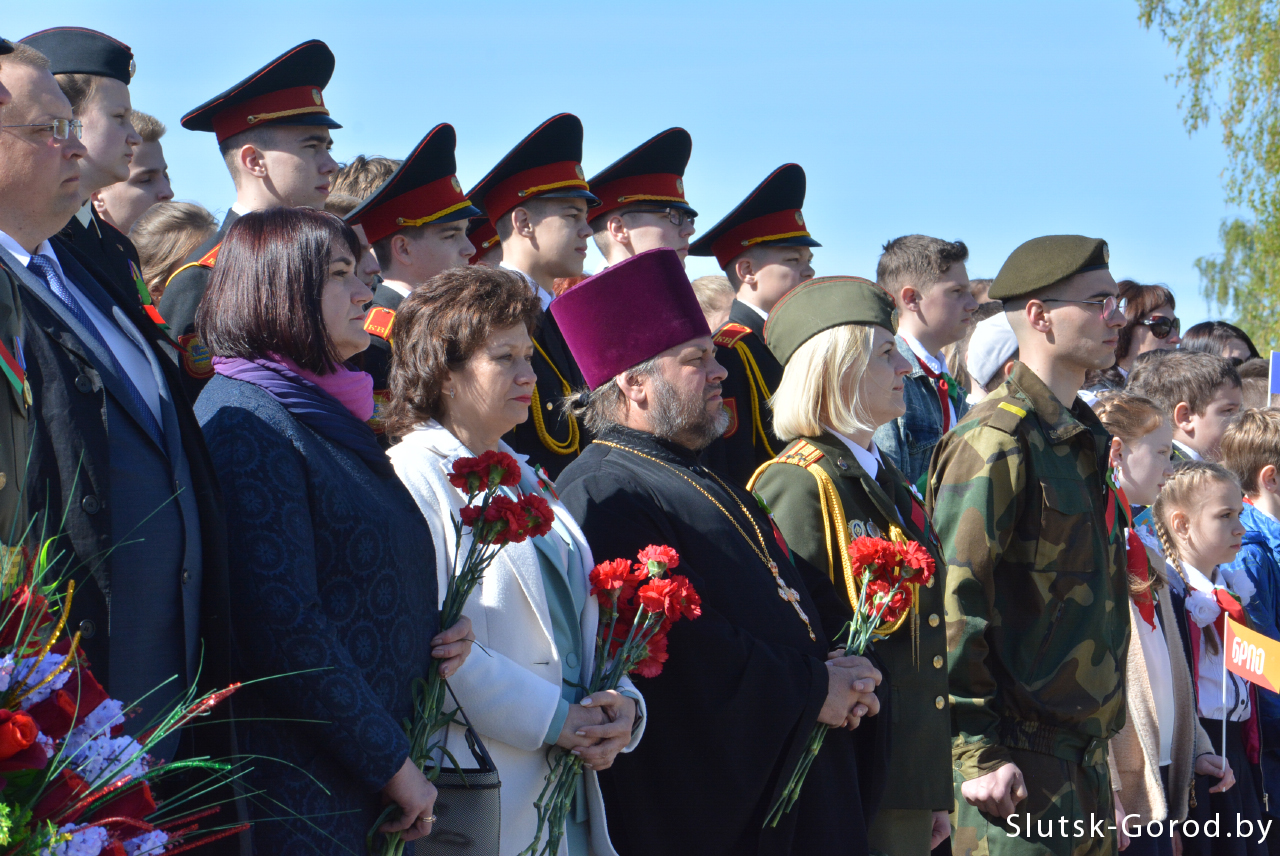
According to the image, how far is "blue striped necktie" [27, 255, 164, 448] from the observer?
8.82 ft

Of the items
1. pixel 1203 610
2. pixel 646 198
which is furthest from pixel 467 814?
pixel 1203 610

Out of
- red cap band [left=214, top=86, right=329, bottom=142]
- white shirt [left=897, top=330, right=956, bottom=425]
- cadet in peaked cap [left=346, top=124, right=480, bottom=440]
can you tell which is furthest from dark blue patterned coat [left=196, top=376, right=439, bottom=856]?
white shirt [left=897, top=330, right=956, bottom=425]

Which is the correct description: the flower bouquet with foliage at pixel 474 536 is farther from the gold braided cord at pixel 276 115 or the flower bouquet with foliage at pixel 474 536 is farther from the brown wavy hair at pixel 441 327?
the gold braided cord at pixel 276 115

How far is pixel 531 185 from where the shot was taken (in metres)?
5.62

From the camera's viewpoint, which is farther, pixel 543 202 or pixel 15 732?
pixel 543 202

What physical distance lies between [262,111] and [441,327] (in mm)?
1959

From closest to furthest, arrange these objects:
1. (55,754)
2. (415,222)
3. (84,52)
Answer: (55,754) < (84,52) < (415,222)

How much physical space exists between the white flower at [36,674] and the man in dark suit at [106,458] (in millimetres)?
615

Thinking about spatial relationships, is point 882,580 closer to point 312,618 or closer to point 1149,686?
point 312,618

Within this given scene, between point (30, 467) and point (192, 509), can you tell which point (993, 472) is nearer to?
point (192, 509)

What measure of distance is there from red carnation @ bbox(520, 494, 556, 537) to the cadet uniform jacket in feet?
7.95

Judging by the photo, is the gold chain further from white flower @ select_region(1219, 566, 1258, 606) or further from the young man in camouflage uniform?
white flower @ select_region(1219, 566, 1258, 606)

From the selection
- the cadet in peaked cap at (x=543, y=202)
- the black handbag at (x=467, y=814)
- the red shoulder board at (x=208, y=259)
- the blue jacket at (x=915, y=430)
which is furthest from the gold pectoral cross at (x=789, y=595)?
the blue jacket at (x=915, y=430)

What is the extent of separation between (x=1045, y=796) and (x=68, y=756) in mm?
3553
